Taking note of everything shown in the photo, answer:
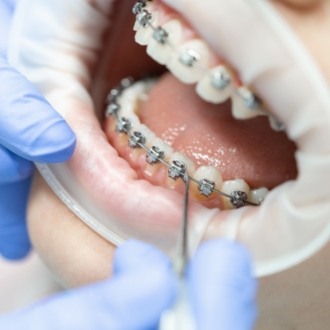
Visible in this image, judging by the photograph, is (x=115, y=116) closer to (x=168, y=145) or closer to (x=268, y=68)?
(x=168, y=145)

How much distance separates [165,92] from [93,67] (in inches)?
5.1

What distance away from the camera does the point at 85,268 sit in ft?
3.40

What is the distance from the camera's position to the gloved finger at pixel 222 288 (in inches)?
31.4

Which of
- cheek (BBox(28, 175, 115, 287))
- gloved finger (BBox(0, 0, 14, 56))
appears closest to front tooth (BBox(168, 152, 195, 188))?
cheek (BBox(28, 175, 115, 287))

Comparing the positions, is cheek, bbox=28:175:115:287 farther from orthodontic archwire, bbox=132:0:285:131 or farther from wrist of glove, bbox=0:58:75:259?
orthodontic archwire, bbox=132:0:285:131

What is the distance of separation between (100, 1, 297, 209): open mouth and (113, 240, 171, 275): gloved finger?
23 centimetres

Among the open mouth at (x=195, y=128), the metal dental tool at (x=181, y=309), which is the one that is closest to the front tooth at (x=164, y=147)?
the open mouth at (x=195, y=128)

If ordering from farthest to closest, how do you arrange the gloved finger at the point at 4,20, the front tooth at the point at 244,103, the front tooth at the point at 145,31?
the gloved finger at the point at 4,20 → the front tooth at the point at 145,31 → the front tooth at the point at 244,103

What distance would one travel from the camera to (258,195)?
1096 millimetres

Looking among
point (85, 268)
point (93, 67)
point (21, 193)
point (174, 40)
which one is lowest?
point (21, 193)

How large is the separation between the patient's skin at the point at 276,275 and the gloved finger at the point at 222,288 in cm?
15

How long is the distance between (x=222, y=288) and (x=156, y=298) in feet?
0.24

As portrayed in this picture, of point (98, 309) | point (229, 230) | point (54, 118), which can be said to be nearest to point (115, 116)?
point (54, 118)

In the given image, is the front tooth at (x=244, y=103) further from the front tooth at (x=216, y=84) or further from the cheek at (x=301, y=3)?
the cheek at (x=301, y=3)
